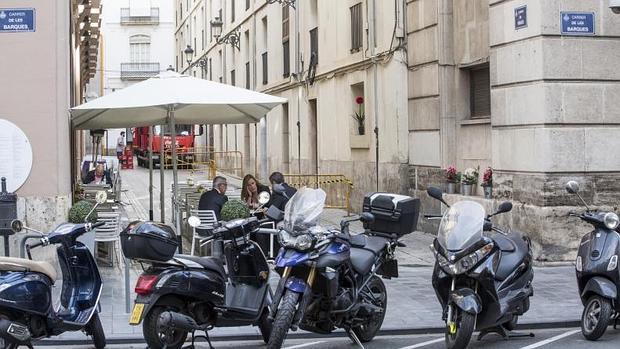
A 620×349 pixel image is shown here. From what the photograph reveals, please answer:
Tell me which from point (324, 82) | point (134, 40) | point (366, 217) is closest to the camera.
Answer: point (366, 217)

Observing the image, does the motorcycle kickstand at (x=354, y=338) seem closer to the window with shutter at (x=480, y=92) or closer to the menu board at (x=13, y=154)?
the menu board at (x=13, y=154)

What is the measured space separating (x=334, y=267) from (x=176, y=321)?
1.33 meters

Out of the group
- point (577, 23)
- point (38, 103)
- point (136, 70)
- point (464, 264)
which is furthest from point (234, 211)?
point (136, 70)

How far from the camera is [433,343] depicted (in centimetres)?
791

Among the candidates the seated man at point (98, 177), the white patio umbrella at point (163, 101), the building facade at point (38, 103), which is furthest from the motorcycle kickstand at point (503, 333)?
the seated man at point (98, 177)

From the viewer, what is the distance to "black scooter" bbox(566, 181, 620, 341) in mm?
7598

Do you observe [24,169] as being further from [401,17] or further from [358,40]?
[358,40]

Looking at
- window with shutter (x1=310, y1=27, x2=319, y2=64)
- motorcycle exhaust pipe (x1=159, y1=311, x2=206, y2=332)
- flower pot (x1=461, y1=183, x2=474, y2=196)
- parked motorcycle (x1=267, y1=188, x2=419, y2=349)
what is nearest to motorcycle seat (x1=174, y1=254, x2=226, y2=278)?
motorcycle exhaust pipe (x1=159, y1=311, x2=206, y2=332)

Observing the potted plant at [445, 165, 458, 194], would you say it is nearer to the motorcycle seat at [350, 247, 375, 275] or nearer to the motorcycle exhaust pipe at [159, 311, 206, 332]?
the motorcycle seat at [350, 247, 375, 275]

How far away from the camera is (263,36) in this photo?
29625 mm

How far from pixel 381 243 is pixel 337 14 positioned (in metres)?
13.7

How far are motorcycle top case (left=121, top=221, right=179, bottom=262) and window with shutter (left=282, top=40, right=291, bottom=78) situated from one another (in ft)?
62.6

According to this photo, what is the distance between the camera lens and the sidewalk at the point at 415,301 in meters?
8.34

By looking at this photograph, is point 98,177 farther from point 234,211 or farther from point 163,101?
point 234,211
